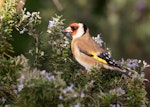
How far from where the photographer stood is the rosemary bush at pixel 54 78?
272 centimetres

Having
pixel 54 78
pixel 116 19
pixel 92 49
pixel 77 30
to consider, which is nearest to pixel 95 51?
pixel 92 49

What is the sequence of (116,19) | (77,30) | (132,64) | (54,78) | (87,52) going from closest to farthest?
(54,78) < (132,64) < (87,52) < (77,30) < (116,19)

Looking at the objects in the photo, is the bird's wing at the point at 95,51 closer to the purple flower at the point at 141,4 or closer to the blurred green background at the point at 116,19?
the blurred green background at the point at 116,19

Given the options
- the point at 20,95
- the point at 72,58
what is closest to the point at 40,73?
the point at 20,95

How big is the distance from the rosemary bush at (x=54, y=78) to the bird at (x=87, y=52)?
42 mm

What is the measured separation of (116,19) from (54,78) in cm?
608

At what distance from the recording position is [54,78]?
276 cm

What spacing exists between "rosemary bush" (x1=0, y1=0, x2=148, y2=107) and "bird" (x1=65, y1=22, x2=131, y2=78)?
0.04 metres

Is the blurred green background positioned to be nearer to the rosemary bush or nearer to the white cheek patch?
the white cheek patch

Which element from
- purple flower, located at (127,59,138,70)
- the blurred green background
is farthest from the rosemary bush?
the blurred green background

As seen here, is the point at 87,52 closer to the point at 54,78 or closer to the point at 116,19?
Answer: the point at 54,78

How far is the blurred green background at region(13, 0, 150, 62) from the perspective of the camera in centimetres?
859

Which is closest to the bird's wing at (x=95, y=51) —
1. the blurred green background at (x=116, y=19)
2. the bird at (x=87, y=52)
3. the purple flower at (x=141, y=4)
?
the bird at (x=87, y=52)

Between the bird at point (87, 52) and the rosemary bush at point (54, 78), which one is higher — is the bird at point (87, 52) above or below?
above
